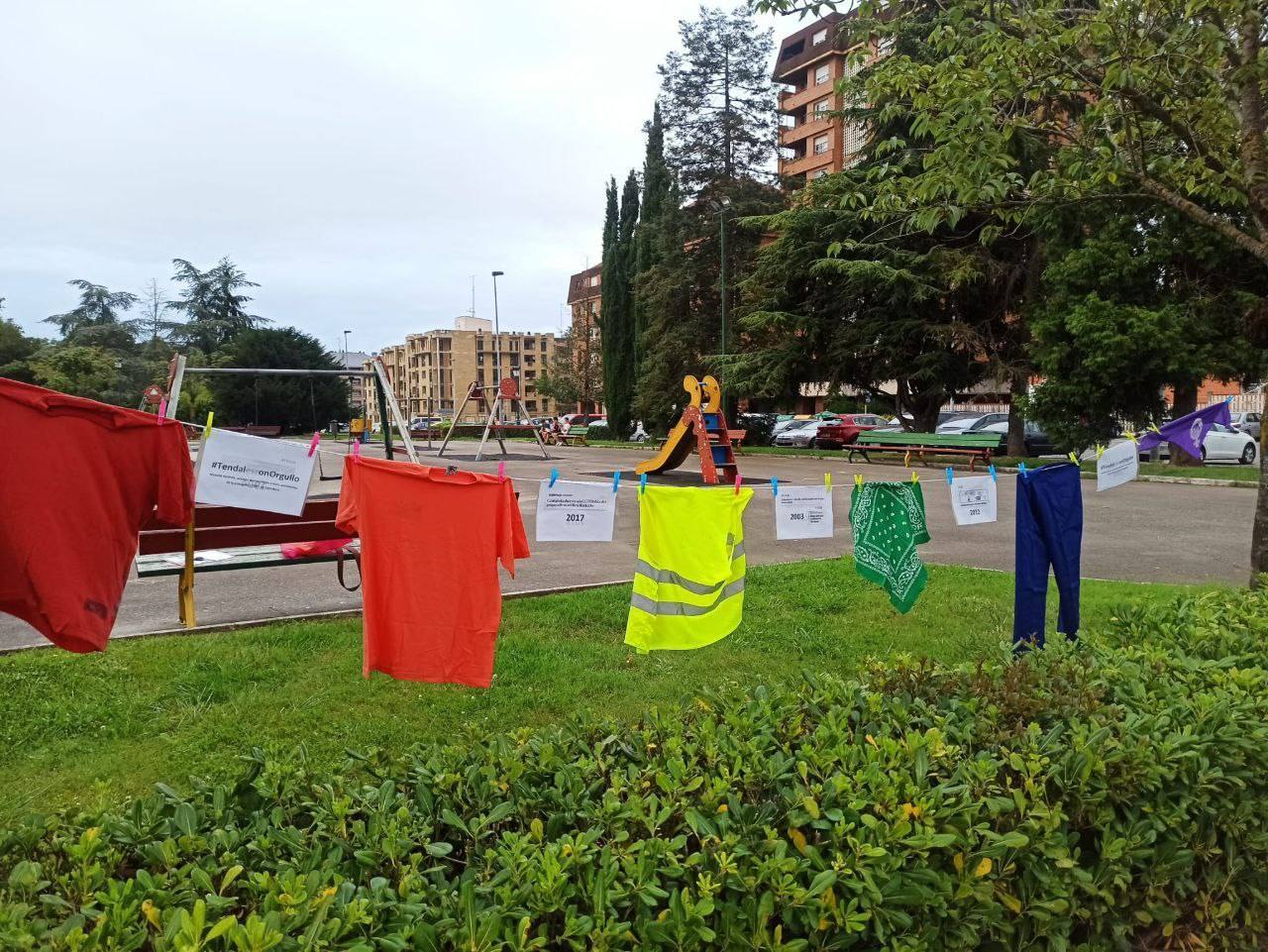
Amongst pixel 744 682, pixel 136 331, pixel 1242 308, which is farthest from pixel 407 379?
pixel 744 682

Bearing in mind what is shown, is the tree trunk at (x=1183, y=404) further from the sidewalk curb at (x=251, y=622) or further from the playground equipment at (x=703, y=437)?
the sidewalk curb at (x=251, y=622)

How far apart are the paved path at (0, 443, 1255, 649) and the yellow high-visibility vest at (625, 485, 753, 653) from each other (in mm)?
1098

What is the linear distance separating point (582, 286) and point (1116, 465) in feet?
360

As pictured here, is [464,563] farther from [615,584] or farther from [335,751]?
[615,584]

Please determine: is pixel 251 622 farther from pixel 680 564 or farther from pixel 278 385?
pixel 278 385

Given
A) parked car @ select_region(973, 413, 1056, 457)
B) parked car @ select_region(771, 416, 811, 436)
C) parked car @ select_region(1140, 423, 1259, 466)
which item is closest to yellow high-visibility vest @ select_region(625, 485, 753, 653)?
parked car @ select_region(1140, 423, 1259, 466)

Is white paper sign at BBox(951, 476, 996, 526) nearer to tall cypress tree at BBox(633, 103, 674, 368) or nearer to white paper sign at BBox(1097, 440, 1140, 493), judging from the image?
white paper sign at BBox(1097, 440, 1140, 493)

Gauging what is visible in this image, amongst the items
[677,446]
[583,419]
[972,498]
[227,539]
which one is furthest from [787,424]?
[227,539]

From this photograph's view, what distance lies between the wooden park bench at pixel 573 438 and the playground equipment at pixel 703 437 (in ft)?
81.1

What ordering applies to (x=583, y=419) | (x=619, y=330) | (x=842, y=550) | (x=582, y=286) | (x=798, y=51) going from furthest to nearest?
1. (x=582, y=286)
2. (x=798, y=51)
3. (x=583, y=419)
4. (x=619, y=330)
5. (x=842, y=550)

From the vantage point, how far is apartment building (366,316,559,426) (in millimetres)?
122938

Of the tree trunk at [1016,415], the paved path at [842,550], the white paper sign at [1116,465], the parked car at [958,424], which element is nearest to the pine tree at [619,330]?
the parked car at [958,424]

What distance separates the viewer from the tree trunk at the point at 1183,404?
69.3 ft

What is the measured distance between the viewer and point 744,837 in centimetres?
210
